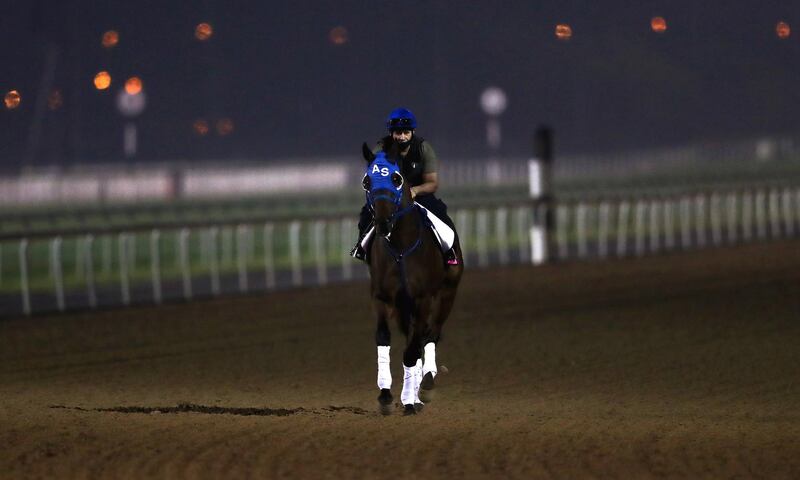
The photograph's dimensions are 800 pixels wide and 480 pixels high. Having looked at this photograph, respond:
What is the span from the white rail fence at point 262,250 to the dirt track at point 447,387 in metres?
1.53

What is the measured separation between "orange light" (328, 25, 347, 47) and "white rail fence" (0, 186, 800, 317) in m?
32.5

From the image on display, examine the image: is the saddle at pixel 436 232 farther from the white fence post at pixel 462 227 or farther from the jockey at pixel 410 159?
the white fence post at pixel 462 227

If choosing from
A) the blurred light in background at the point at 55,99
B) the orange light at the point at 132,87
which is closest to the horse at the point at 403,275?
the blurred light in background at the point at 55,99

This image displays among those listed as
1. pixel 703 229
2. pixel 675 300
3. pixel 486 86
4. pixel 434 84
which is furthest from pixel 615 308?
pixel 486 86

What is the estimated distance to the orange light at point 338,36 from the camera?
67.8 metres

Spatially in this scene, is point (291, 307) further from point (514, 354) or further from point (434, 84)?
point (434, 84)

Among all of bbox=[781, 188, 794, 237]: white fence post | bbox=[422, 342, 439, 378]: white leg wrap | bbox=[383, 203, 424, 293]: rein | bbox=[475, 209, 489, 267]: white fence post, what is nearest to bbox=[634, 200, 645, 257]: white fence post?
bbox=[475, 209, 489, 267]: white fence post

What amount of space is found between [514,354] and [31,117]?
112ft

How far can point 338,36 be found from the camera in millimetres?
67812

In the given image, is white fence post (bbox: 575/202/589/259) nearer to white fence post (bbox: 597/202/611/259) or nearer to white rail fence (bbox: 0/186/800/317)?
white rail fence (bbox: 0/186/800/317)

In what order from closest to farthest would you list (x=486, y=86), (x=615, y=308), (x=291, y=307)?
1. (x=615, y=308)
2. (x=291, y=307)
3. (x=486, y=86)

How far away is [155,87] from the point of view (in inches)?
2470

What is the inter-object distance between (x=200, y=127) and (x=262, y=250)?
31.2 m

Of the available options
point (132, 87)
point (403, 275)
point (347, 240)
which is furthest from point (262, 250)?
point (403, 275)
